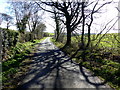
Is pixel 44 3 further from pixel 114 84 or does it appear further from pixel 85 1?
pixel 114 84

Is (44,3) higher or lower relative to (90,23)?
higher

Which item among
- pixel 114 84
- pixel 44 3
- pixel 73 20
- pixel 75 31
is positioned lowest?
pixel 114 84

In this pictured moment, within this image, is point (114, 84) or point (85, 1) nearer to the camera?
point (114, 84)

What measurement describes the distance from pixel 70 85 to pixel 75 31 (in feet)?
55.5

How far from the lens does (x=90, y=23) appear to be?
695 inches

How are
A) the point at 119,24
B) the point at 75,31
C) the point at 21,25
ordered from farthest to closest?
the point at 21,25 → the point at 75,31 → the point at 119,24

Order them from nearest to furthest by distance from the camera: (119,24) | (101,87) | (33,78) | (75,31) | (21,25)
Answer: (101,87) < (33,78) < (119,24) < (75,31) < (21,25)

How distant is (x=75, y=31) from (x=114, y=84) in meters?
16.5

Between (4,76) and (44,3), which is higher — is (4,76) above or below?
below

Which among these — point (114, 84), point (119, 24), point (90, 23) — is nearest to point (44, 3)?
point (90, 23)

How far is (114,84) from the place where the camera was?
218 inches

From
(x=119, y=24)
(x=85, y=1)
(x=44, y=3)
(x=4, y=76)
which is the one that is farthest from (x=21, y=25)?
(x=4, y=76)

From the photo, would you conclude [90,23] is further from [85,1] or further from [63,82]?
[63,82]

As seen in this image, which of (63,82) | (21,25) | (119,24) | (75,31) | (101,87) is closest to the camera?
(101,87)
